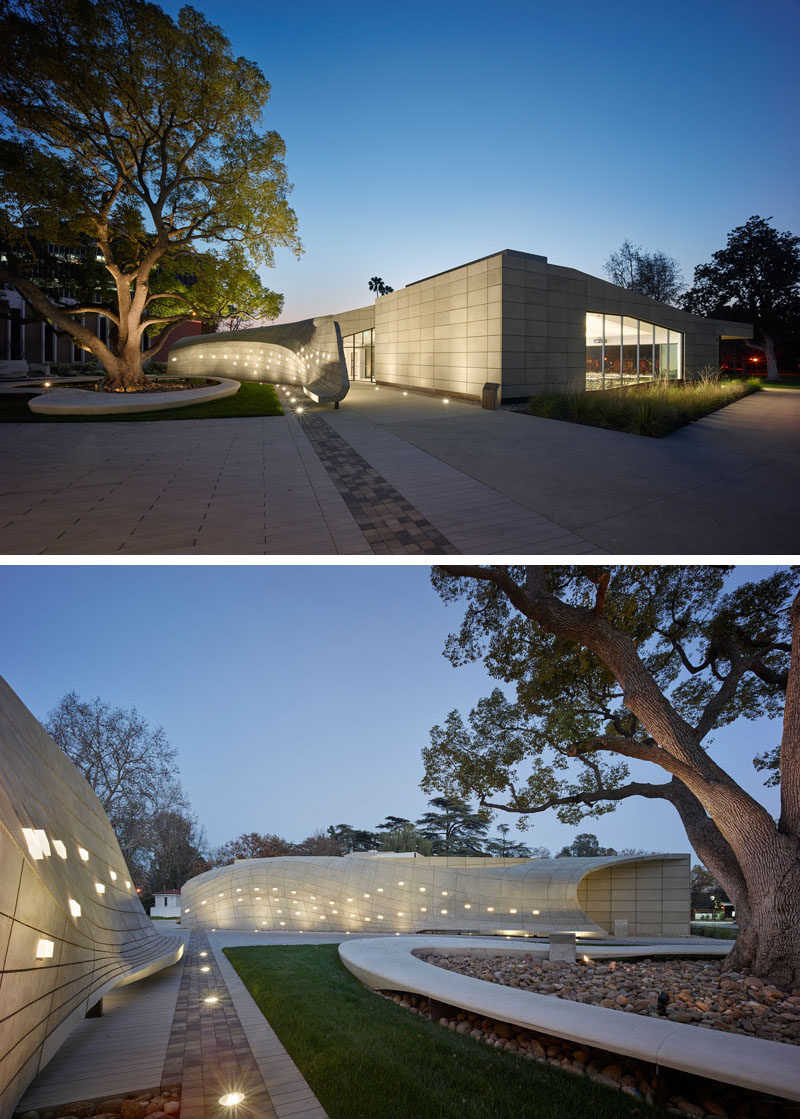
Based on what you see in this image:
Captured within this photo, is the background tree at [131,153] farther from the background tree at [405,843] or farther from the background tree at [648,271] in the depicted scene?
the background tree at [648,271]

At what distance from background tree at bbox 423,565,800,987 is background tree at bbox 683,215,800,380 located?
3471 centimetres

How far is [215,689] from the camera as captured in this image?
6281 centimetres

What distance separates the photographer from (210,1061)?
4.33 metres

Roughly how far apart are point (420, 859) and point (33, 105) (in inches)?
886

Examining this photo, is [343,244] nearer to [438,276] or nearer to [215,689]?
[438,276]

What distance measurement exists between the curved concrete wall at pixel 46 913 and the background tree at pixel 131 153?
17508 millimetres

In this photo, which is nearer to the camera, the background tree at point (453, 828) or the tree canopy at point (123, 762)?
the tree canopy at point (123, 762)

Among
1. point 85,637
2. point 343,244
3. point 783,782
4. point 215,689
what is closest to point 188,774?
point 215,689

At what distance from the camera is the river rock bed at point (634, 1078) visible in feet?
11.4

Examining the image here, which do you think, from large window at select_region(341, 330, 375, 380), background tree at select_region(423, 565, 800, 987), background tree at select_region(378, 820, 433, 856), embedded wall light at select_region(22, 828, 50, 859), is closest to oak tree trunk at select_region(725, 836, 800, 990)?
background tree at select_region(423, 565, 800, 987)

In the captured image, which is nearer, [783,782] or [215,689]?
[783,782]

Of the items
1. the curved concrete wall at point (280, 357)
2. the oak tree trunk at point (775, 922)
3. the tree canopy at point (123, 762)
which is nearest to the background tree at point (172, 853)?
the tree canopy at point (123, 762)

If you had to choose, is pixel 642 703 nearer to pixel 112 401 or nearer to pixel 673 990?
pixel 673 990

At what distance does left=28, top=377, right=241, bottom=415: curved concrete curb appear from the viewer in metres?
16.0
